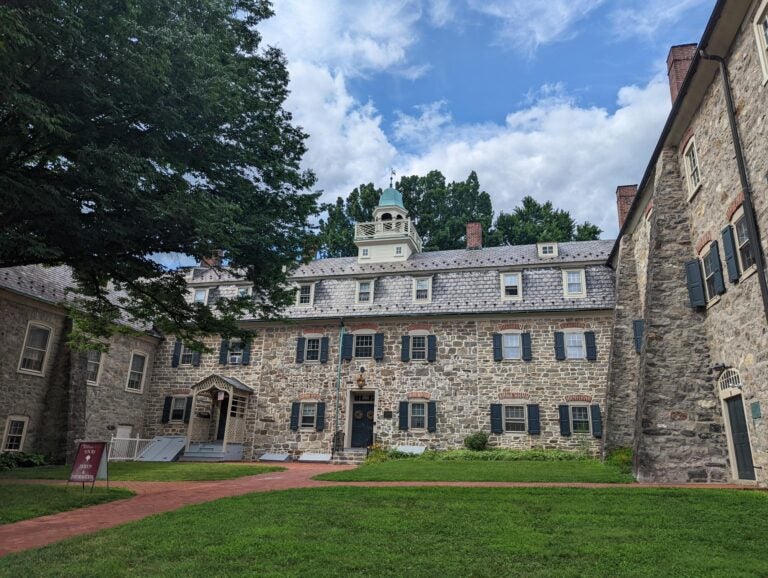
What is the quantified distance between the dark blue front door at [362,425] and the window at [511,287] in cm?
666

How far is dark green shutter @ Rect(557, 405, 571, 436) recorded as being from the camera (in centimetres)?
1822

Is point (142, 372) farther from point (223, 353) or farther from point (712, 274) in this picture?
point (712, 274)

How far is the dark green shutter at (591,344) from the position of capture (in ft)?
61.5

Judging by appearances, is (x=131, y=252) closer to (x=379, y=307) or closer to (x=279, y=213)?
(x=279, y=213)

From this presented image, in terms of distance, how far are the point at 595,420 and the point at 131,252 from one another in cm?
1507

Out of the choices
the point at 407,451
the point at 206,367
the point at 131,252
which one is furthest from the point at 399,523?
the point at 206,367

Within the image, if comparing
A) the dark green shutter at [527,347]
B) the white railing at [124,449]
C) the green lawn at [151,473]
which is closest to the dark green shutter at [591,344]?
the dark green shutter at [527,347]

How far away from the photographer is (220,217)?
9734 mm

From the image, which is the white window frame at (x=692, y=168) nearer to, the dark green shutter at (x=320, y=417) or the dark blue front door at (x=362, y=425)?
the dark blue front door at (x=362, y=425)

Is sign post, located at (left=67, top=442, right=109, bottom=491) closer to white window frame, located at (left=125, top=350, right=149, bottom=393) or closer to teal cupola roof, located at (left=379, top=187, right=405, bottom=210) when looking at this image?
white window frame, located at (left=125, top=350, right=149, bottom=393)

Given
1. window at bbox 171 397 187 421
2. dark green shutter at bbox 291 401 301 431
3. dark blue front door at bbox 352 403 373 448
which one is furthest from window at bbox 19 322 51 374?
dark blue front door at bbox 352 403 373 448

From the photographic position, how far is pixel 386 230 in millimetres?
26500

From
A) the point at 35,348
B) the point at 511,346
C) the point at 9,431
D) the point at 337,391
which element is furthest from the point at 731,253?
the point at 9,431

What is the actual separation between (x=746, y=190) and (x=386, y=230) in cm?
1857
